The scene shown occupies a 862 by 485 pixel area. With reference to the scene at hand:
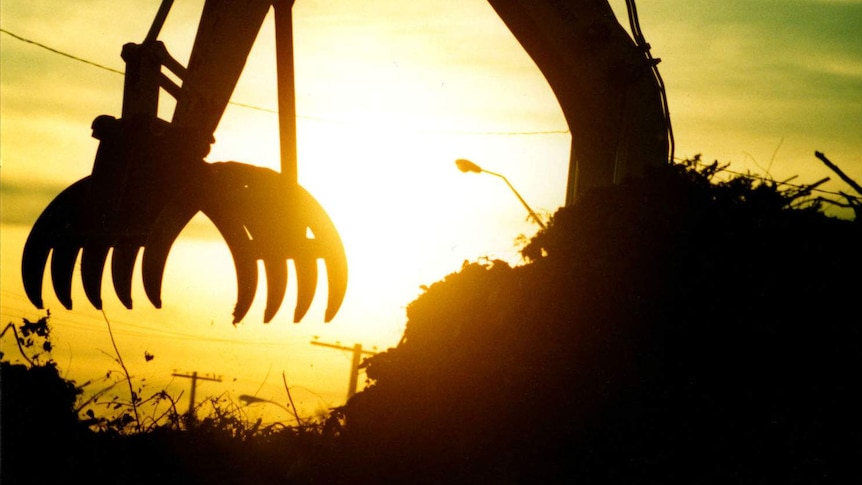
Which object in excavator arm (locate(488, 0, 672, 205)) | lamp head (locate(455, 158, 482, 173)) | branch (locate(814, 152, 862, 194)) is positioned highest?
lamp head (locate(455, 158, 482, 173))

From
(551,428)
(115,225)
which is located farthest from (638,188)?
(115,225)

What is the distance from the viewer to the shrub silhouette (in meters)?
3.74

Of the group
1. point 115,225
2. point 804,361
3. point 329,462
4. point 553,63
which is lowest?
point 329,462

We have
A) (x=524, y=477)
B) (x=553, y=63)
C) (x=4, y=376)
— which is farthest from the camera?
(x=553, y=63)

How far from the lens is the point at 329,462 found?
13.4 feet

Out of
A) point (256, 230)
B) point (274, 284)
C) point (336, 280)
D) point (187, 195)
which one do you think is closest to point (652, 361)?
point (336, 280)

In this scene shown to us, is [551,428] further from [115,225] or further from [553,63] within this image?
[553,63]

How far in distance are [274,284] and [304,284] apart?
18 centimetres

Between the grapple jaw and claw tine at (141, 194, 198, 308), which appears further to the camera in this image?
claw tine at (141, 194, 198, 308)

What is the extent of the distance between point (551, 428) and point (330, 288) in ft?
4.81

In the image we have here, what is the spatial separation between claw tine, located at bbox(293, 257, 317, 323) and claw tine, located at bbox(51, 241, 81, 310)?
3.99ft

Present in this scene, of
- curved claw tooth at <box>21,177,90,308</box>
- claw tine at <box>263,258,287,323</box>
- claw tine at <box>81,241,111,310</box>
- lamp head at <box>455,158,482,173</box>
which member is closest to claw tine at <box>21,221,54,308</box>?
curved claw tooth at <box>21,177,90,308</box>

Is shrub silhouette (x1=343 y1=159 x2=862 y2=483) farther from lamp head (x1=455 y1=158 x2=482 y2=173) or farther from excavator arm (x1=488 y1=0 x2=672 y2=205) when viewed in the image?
lamp head (x1=455 y1=158 x2=482 y2=173)

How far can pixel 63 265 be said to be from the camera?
4.06 m
